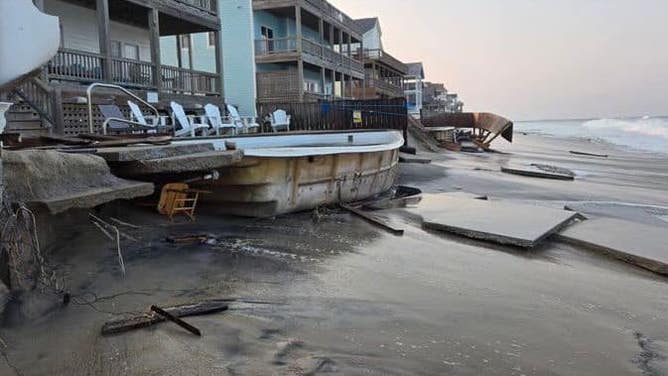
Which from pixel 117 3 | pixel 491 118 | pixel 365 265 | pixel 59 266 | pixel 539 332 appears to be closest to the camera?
pixel 539 332

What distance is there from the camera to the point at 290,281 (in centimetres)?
439

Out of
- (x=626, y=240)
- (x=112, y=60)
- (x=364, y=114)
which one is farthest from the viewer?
(x=364, y=114)

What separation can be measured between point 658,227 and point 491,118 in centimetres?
2343

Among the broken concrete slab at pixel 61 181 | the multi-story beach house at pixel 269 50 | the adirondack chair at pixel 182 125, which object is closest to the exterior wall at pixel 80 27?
the adirondack chair at pixel 182 125

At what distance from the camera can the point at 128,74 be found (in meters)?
14.1

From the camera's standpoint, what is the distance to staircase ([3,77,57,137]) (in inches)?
402

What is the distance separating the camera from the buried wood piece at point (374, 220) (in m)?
6.48

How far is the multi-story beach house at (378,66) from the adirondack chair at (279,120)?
65.7 ft

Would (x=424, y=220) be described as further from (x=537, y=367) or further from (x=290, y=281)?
(x=537, y=367)

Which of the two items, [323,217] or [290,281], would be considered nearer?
[290,281]

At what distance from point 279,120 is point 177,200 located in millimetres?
11067

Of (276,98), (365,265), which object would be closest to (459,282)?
(365,265)

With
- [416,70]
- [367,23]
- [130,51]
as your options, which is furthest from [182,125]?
[416,70]

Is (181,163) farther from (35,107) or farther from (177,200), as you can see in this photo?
(35,107)
